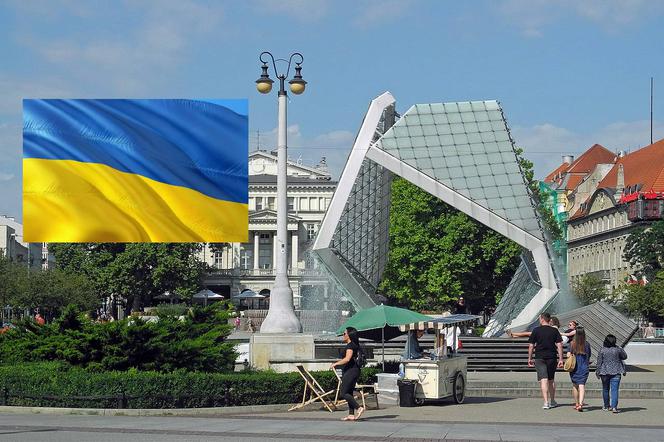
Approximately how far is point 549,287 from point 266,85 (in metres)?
14.1

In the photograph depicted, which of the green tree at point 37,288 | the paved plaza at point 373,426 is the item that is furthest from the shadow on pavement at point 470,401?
the green tree at point 37,288

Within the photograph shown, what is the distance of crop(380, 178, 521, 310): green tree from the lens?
2638 inches

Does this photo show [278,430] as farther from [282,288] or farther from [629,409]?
[282,288]

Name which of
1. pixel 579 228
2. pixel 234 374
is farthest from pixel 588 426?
pixel 579 228

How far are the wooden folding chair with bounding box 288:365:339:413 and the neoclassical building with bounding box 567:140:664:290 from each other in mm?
85637

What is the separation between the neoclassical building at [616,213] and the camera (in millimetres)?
108125

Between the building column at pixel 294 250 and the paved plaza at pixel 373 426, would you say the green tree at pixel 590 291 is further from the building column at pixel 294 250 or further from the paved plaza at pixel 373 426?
the paved plaza at pixel 373 426

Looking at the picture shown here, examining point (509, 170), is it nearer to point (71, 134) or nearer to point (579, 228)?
point (71, 134)

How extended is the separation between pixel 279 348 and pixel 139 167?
5.01 meters

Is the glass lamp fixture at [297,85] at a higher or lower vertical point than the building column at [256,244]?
lower

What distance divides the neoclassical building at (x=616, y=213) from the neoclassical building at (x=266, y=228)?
29.4 meters

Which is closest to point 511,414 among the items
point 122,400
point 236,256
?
point 122,400

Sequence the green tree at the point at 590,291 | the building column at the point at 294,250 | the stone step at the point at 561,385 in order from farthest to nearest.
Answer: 1. the building column at the point at 294,250
2. the green tree at the point at 590,291
3. the stone step at the point at 561,385

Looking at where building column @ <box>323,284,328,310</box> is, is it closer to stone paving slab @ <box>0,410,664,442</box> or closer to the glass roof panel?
the glass roof panel
